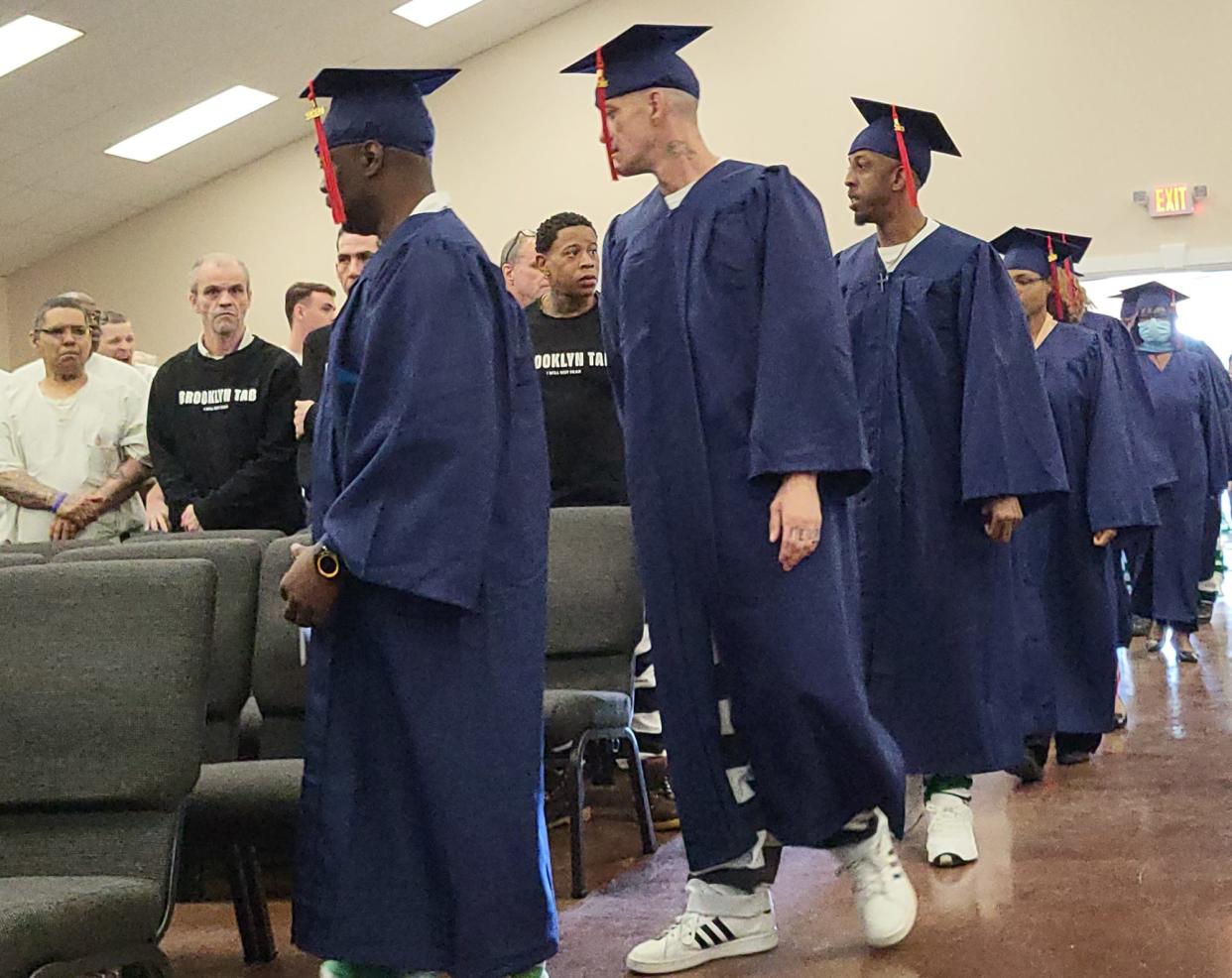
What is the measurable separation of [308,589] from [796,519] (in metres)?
0.90

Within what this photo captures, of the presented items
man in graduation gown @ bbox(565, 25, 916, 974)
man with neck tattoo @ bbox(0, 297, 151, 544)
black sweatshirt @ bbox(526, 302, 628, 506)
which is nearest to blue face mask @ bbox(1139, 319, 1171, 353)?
black sweatshirt @ bbox(526, 302, 628, 506)

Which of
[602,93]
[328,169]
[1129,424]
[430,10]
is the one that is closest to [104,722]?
[328,169]

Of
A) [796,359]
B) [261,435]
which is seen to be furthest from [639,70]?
[261,435]

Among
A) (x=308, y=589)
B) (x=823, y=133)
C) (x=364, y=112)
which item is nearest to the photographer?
(x=308, y=589)

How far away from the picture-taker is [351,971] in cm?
238

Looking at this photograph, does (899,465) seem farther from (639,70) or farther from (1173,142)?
(1173,142)

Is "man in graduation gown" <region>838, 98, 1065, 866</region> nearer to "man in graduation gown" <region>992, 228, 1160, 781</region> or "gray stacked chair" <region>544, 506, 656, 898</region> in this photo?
"gray stacked chair" <region>544, 506, 656, 898</region>

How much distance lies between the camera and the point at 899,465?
3654 millimetres

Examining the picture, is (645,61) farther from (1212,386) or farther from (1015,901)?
(1212,386)

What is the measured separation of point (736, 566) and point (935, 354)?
1136 mm

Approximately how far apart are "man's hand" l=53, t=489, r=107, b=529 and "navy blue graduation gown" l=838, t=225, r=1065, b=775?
2.71m

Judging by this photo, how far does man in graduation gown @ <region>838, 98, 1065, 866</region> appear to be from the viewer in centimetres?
358

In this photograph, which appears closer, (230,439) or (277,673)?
(277,673)

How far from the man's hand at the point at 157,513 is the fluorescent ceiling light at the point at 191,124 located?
20.7ft
